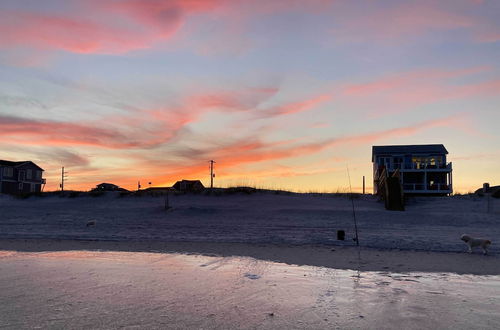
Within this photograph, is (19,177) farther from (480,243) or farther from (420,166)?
(480,243)

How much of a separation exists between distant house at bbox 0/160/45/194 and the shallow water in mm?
71839

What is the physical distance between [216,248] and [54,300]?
796 cm

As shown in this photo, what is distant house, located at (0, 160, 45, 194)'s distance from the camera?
242ft

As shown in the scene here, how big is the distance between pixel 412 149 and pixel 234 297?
53.7 meters

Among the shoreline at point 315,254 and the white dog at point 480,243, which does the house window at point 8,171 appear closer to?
the shoreline at point 315,254

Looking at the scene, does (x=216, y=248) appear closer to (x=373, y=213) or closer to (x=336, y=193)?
(x=373, y=213)

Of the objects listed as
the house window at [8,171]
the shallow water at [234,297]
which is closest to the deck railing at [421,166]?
the shallow water at [234,297]

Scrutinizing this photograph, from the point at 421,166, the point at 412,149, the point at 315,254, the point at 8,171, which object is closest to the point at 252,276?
the point at 315,254

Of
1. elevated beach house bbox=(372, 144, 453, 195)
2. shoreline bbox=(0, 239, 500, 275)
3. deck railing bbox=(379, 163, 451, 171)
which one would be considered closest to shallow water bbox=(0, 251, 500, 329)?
shoreline bbox=(0, 239, 500, 275)

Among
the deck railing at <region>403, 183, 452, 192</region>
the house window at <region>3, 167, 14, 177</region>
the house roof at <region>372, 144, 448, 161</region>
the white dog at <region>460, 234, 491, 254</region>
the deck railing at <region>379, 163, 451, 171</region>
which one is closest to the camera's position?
the white dog at <region>460, 234, 491, 254</region>

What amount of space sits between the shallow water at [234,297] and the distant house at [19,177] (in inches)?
2828

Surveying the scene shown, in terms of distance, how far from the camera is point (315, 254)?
13.1m

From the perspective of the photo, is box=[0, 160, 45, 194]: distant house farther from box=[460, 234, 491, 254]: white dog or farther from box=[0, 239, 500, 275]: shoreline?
box=[460, 234, 491, 254]: white dog

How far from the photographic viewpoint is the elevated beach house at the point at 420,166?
53594 millimetres
